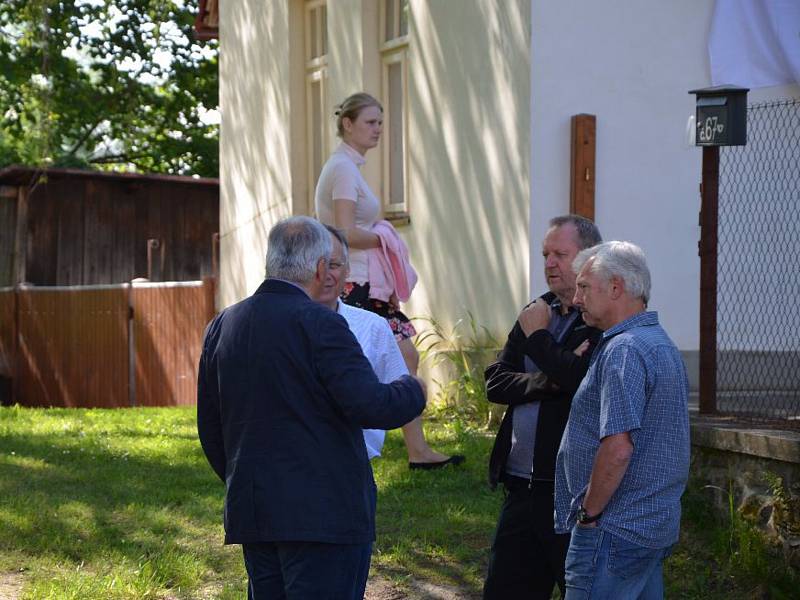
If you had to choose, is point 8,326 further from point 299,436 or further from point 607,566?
point 607,566

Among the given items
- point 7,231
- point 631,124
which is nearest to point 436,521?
point 631,124

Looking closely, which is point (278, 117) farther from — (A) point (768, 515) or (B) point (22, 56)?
(B) point (22, 56)

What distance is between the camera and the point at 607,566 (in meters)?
3.74

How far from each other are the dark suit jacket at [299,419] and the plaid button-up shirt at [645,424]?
588 mm

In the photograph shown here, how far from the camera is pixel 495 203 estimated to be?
32.6 feet

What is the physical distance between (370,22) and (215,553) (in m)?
6.54

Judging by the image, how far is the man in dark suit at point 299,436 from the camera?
3.72 metres

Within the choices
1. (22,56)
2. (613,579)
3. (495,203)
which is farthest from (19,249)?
(613,579)

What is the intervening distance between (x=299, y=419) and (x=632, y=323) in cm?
101

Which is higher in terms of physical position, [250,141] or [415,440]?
[250,141]

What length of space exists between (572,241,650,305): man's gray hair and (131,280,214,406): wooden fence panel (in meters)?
12.7

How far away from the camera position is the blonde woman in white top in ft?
23.8

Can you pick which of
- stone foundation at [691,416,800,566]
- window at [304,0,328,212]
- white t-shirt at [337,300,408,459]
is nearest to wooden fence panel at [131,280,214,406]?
window at [304,0,328,212]

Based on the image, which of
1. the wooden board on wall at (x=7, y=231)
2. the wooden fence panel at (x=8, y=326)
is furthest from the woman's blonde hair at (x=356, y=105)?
the wooden board on wall at (x=7, y=231)
